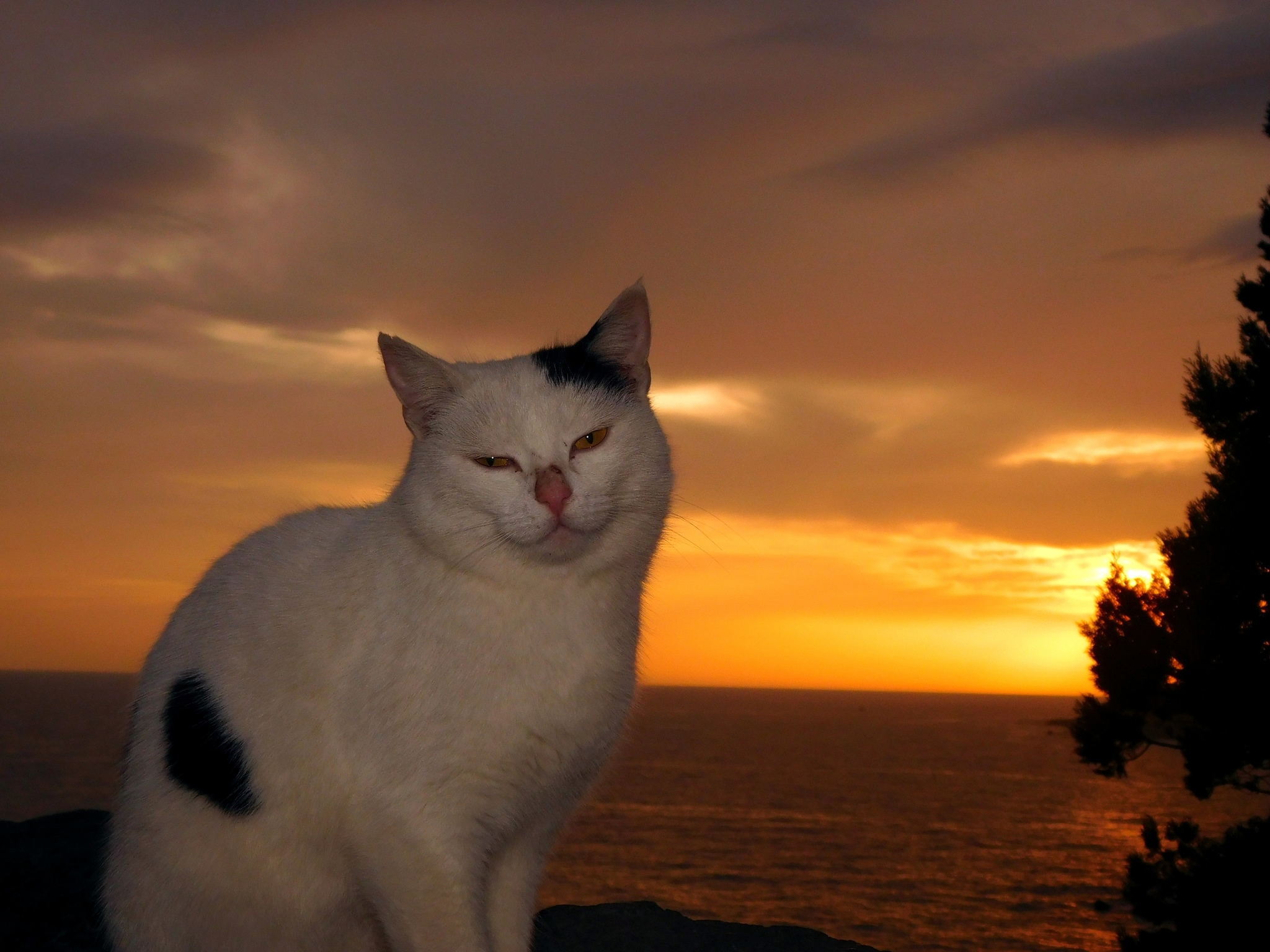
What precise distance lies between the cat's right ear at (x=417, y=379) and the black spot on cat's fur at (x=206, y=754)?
1433 mm

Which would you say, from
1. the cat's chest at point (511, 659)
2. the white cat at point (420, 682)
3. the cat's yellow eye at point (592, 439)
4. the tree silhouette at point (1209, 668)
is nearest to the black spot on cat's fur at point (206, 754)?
the white cat at point (420, 682)

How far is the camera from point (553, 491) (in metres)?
3.80

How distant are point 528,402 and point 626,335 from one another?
1.96 feet

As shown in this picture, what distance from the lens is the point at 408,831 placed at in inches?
152

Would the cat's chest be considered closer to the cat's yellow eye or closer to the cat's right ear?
the cat's yellow eye

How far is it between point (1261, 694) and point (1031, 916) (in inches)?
2296

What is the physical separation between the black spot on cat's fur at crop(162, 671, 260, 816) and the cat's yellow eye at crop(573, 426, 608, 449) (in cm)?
185

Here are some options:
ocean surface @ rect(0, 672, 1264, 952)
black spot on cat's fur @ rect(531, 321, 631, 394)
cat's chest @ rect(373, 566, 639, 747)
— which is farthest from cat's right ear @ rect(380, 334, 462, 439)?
ocean surface @ rect(0, 672, 1264, 952)

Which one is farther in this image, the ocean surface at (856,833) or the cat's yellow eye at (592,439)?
the ocean surface at (856,833)

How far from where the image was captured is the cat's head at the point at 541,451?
3.90 meters

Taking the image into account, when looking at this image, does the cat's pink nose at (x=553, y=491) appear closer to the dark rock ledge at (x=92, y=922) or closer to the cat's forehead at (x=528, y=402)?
the cat's forehead at (x=528, y=402)

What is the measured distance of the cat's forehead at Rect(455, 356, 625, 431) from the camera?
395cm

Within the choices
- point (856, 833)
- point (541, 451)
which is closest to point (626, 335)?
point (541, 451)

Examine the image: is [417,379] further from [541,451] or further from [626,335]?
[626,335]
